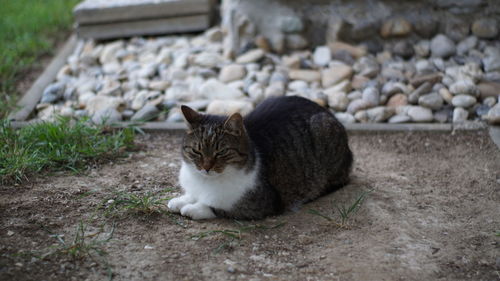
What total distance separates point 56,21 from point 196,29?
7.69 ft

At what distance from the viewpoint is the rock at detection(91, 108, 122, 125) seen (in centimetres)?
520

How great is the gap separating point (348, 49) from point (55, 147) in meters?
3.34

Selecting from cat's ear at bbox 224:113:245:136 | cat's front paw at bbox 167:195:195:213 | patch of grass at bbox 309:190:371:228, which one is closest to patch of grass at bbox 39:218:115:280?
cat's front paw at bbox 167:195:195:213

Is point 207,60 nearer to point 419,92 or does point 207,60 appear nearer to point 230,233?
point 419,92

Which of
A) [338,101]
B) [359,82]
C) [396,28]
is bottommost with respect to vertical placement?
[338,101]

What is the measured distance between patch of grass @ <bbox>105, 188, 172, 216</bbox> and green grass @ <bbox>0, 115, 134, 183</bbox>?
2.13 ft

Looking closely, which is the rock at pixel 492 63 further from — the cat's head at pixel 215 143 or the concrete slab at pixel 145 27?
the concrete slab at pixel 145 27

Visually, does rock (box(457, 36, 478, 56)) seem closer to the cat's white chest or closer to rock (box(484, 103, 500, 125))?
rock (box(484, 103, 500, 125))

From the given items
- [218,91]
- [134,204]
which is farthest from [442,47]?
[134,204]

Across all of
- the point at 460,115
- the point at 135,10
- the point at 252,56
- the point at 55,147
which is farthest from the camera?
the point at 135,10

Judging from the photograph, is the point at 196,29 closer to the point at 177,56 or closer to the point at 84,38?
the point at 177,56

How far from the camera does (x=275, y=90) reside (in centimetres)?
563

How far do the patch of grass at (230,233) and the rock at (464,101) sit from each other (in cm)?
253

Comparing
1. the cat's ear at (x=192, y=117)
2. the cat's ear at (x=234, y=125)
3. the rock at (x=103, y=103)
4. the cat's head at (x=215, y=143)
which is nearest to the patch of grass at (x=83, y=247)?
the cat's head at (x=215, y=143)
